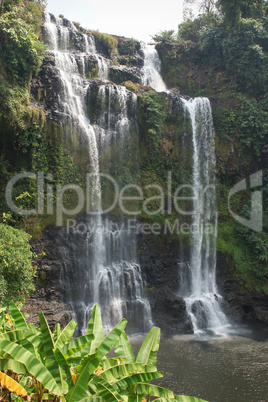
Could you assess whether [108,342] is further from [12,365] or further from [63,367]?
[12,365]

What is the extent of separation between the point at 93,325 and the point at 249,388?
6.26 meters

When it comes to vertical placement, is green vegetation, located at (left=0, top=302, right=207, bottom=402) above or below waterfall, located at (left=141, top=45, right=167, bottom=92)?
below

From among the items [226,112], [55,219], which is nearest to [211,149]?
[226,112]

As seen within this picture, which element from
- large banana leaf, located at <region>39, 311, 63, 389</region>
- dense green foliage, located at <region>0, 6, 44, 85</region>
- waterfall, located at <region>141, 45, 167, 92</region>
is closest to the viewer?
large banana leaf, located at <region>39, 311, 63, 389</region>

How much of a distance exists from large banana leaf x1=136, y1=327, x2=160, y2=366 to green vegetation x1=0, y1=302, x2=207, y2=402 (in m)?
0.01

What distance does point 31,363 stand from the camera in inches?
132

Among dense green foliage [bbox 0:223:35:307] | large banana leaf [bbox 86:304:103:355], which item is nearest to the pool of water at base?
dense green foliage [bbox 0:223:35:307]

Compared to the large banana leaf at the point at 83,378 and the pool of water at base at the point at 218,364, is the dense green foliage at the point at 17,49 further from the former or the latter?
the large banana leaf at the point at 83,378

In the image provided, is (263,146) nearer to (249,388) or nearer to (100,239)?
(100,239)

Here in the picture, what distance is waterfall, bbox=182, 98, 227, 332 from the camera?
44.5 feet

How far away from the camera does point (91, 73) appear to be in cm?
1759

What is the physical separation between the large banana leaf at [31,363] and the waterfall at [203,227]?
10.7 meters

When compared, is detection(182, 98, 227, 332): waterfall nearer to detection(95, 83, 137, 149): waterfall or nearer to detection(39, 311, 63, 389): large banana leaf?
detection(95, 83, 137, 149): waterfall

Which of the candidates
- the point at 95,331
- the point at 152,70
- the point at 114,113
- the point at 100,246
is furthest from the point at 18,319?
the point at 152,70
